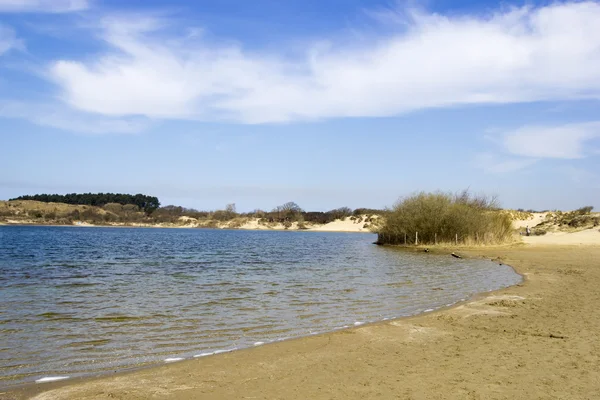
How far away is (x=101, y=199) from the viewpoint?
167125mm

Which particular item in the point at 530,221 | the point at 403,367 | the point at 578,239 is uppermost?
the point at 530,221

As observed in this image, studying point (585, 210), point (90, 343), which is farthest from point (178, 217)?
point (90, 343)

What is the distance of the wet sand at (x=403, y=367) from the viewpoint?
6.09 metres

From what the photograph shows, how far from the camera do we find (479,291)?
651 inches

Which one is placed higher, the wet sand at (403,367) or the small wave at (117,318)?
the wet sand at (403,367)

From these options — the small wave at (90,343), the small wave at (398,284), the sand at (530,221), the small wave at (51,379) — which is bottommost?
the small wave at (90,343)

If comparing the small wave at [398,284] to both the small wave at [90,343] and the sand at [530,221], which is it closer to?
the small wave at [90,343]

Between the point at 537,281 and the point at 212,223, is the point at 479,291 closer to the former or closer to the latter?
the point at 537,281

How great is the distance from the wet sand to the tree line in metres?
167

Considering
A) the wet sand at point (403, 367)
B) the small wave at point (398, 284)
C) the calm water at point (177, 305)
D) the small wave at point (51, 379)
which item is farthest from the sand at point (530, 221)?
the small wave at point (51, 379)

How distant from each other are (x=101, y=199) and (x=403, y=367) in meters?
175

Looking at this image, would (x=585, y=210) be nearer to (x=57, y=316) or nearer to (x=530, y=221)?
(x=530, y=221)

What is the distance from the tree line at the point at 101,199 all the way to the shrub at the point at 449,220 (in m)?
138

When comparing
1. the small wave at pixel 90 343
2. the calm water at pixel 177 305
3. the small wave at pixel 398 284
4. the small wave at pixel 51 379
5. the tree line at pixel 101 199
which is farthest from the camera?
the tree line at pixel 101 199
